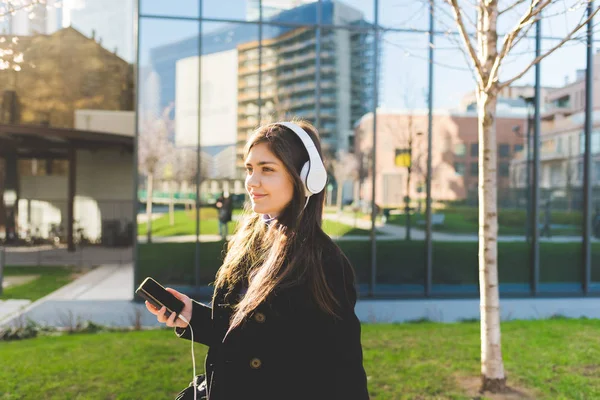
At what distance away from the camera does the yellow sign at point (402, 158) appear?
990 centimetres

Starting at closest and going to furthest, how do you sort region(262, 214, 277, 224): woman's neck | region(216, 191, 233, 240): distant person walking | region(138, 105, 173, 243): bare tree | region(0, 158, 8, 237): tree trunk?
1. region(262, 214, 277, 224): woman's neck
2. region(138, 105, 173, 243): bare tree
3. region(216, 191, 233, 240): distant person walking
4. region(0, 158, 8, 237): tree trunk

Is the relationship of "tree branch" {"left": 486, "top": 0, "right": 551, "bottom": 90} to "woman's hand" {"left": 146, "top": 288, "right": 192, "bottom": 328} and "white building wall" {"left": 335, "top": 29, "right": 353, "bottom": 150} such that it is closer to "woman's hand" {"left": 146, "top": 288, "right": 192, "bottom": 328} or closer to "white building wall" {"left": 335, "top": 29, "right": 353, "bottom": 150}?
"woman's hand" {"left": 146, "top": 288, "right": 192, "bottom": 328}

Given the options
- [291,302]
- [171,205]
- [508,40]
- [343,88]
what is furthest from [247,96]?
[291,302]

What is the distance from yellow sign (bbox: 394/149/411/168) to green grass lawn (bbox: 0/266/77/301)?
703 cm

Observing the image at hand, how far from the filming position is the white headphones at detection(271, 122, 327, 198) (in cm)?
183

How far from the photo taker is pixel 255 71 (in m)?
9.74

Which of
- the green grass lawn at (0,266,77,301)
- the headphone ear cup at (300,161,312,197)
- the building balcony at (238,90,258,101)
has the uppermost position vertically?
the building balcony at (238,90,258,101)

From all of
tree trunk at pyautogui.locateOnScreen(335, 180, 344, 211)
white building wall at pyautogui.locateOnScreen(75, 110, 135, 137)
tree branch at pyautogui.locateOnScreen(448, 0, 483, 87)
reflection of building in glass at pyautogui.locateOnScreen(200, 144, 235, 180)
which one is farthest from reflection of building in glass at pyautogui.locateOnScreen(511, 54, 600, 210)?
white building wall at pyautogui.locateOnScreen(75, 110, 135, 137)

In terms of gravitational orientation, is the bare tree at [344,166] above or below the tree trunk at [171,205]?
above

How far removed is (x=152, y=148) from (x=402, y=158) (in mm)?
4541

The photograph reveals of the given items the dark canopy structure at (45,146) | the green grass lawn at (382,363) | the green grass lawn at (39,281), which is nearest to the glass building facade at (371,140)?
the green grass lawn at (39,281)

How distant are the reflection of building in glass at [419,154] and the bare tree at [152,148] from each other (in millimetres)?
3531

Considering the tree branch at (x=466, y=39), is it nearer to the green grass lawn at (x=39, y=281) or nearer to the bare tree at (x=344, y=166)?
the bare tree at (x=344, y=166)

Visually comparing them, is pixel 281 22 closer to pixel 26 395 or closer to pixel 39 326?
pixel 39 326
